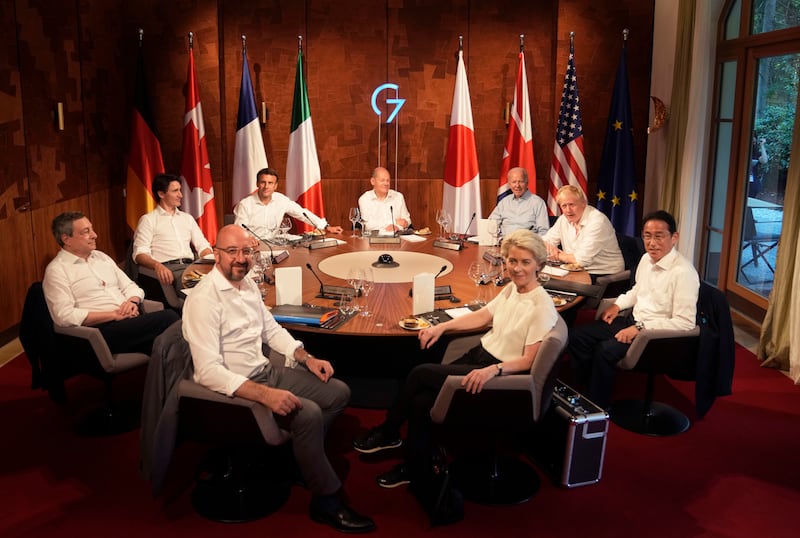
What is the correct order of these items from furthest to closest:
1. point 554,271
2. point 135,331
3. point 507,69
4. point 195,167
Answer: point 507,69 < point 195,167 < point 554,271 < point 135,331

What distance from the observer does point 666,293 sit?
412 centimetres

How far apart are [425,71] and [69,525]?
591cm

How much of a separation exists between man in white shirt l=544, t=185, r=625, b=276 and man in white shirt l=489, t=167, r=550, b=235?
77 cm

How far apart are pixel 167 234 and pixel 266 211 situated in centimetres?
97

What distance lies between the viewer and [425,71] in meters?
7.87

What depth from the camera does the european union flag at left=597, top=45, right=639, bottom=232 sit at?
7.23 m

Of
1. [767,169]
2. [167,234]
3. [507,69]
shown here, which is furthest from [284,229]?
[767,169]

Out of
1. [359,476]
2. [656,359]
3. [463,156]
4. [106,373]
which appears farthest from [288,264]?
[463,156]

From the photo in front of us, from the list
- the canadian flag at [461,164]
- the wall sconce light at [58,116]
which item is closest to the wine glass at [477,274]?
the canadian flag at [461,164]

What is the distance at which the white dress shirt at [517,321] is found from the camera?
3283 millimetres

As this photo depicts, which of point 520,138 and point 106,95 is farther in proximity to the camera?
point 520,138

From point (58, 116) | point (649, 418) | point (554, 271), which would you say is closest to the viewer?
point (649, 418)

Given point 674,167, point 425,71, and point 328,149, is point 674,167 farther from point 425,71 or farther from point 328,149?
point 328,149

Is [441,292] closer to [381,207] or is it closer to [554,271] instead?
[554,271]
